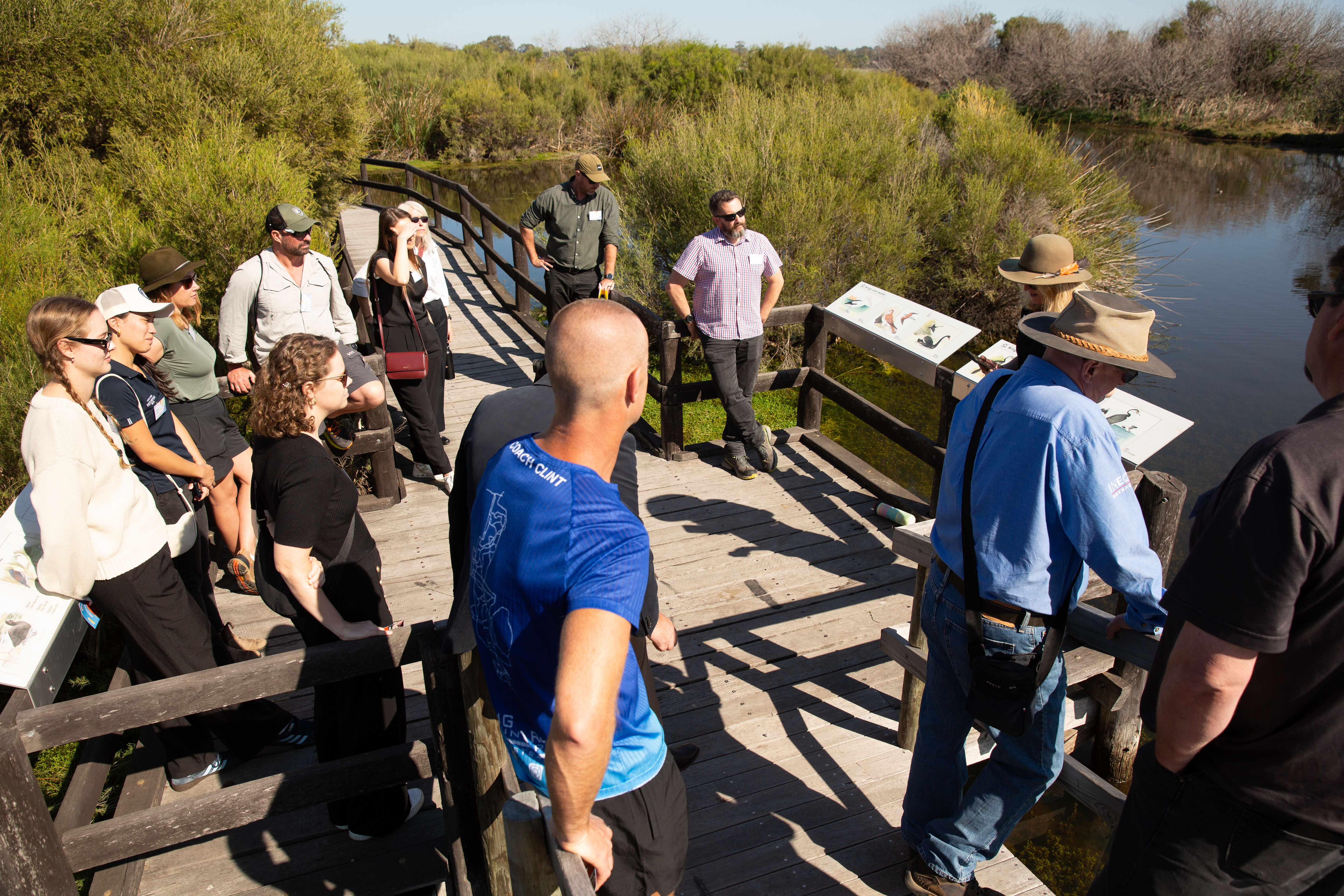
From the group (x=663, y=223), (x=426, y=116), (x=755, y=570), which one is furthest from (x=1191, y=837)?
(x=426, y=116)

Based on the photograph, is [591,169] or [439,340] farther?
[591,169]

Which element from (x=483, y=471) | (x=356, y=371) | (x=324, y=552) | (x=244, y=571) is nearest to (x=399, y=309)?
(x=356, y=371)

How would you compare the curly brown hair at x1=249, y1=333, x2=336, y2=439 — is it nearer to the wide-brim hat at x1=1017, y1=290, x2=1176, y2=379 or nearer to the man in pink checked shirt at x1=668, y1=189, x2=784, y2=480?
the wide-brim hat at x1=1017, y1=290, x2=1176, y2=379

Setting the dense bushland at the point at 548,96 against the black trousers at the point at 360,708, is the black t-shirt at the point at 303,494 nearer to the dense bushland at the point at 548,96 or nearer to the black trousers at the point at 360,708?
the black trousers at the point at 360,708

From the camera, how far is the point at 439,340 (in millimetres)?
4926

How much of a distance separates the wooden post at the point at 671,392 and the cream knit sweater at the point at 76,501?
2960mm

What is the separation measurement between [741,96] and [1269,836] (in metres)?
12.9

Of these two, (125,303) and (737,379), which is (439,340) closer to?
(737,379)

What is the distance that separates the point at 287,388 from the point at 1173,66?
36.7 metres

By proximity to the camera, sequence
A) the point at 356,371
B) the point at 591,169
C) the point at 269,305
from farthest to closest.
Answer: the point at 591,169
the point at 269,305
the point at 356,371

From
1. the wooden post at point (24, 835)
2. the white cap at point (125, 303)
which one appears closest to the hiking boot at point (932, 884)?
the wooden post at point (24, 835)

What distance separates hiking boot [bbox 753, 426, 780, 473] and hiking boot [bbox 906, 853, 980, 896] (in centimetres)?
304

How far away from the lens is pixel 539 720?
1508 mm

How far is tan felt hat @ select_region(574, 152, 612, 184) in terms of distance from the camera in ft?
18.8
